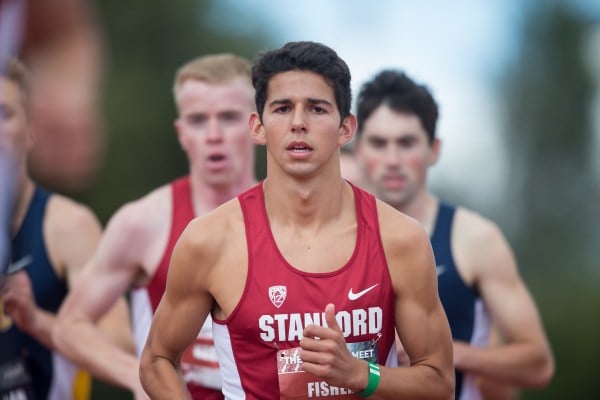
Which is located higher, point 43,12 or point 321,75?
point 43,12

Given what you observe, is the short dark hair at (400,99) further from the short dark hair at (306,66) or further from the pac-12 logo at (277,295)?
the pac-12 logo at (277,295)

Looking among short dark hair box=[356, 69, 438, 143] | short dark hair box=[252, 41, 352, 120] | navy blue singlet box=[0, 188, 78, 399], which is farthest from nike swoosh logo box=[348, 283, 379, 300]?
navy blue singlet box=[0, 188, 78, 399]

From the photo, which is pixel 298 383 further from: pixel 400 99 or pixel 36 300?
pixel 36 300

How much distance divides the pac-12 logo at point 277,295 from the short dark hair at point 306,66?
0.69m

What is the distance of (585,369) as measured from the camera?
13.3 m

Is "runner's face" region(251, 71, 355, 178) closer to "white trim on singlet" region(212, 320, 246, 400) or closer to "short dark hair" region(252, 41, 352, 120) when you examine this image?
"short dark hair" region(252, 41, 352, 120)

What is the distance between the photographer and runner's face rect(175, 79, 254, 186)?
664 cm

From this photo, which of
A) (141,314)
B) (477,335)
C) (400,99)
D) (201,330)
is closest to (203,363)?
(201,330)

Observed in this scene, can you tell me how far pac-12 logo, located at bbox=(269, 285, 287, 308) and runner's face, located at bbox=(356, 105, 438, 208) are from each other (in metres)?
2.51

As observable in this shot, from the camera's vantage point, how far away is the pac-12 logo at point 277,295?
4410mm

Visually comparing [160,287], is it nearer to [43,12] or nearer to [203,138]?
[203,138]

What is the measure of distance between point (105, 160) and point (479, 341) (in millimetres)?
10661

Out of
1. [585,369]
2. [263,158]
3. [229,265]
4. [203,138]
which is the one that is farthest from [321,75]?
[263,158]

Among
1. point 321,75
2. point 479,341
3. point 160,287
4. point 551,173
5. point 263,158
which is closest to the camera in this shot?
point 321,75
